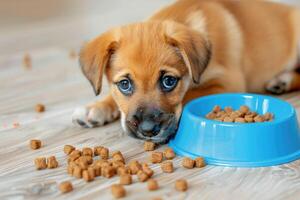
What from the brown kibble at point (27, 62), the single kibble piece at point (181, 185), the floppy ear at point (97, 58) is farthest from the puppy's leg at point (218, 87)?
the brown kibble at point (27, 62)

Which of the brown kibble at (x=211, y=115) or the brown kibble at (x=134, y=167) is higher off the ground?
the brown kibble at (x=211, y=115)

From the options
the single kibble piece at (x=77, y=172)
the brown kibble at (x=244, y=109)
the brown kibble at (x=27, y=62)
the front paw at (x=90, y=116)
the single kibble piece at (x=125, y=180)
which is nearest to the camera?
the single kibble piece at (x=125, y=180)

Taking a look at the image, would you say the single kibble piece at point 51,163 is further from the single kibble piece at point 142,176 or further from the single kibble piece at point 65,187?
the single kibble piece at point 142,176

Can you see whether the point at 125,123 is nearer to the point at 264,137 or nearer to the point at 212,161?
the point at 212,161

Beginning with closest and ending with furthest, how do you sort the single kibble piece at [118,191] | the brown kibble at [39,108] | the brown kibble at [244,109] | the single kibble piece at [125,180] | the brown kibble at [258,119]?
the single kibble piece at [118,191], the single kibble piece at [125,180], the brown kibble at [258,119], the brown kibble at [244,109], the brown kibble at [39,108]

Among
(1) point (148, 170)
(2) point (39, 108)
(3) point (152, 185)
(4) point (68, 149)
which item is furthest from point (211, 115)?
(2) point (39, 108)

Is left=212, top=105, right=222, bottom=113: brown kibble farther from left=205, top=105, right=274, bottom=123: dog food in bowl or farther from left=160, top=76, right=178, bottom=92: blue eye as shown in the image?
left=160, top=76, right=178, bottom=92: blue eye
